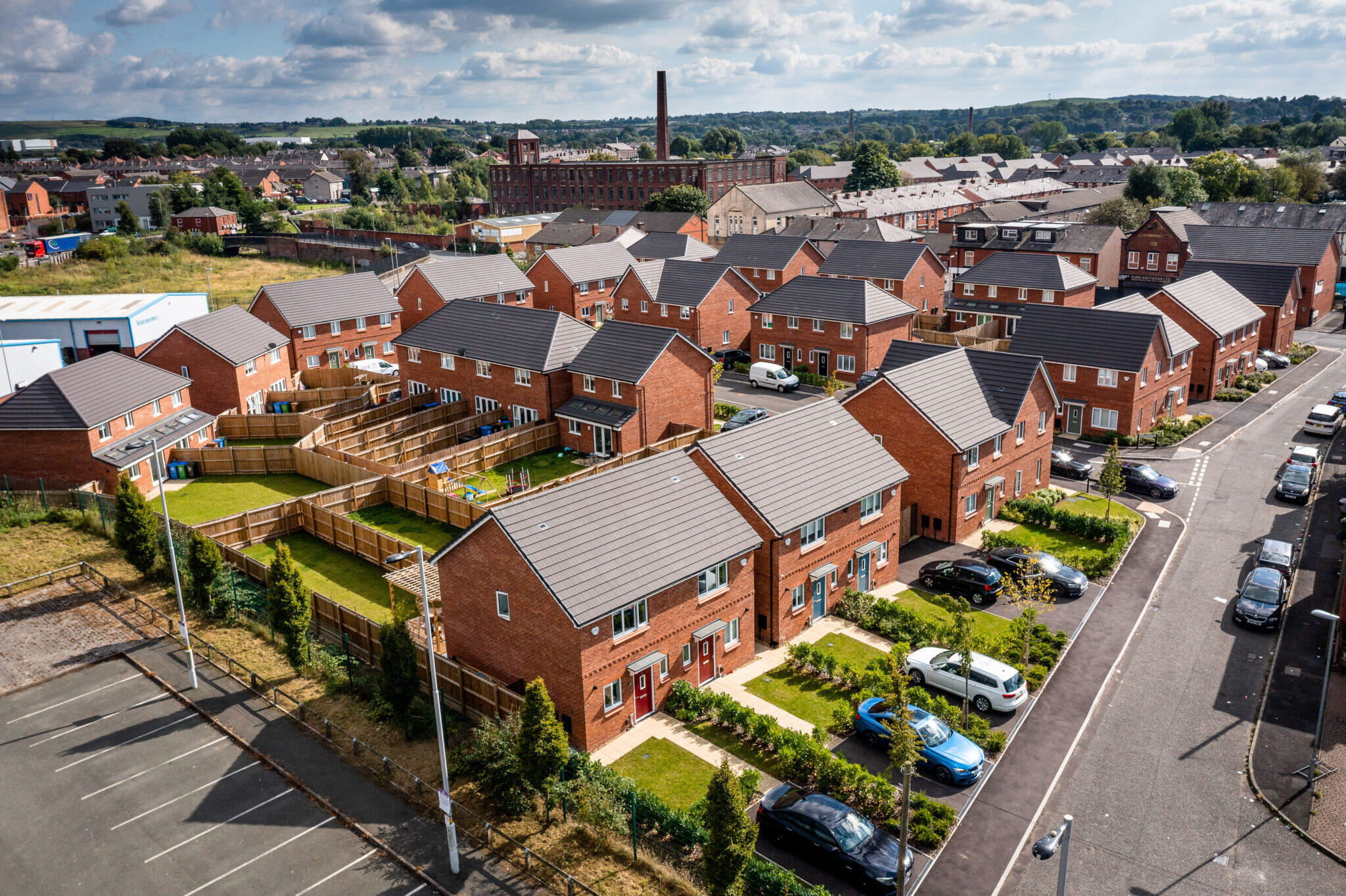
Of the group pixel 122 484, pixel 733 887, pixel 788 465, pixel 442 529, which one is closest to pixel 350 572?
pixel 442 529

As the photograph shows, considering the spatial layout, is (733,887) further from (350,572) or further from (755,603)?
(350,572)

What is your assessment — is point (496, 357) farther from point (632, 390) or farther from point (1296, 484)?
point (1296, 484)

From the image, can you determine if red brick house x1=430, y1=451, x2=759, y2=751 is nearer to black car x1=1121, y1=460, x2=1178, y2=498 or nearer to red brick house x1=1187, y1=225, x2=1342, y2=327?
black car x1=1121, y1=460, x2=1178, y2=498

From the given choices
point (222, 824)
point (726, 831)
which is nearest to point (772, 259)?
point (222, 824)

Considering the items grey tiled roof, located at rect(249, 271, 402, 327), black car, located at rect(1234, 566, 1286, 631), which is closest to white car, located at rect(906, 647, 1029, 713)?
black car, located at rect(1234, 566, 1286, 631)

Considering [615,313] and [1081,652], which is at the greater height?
[615,313]
